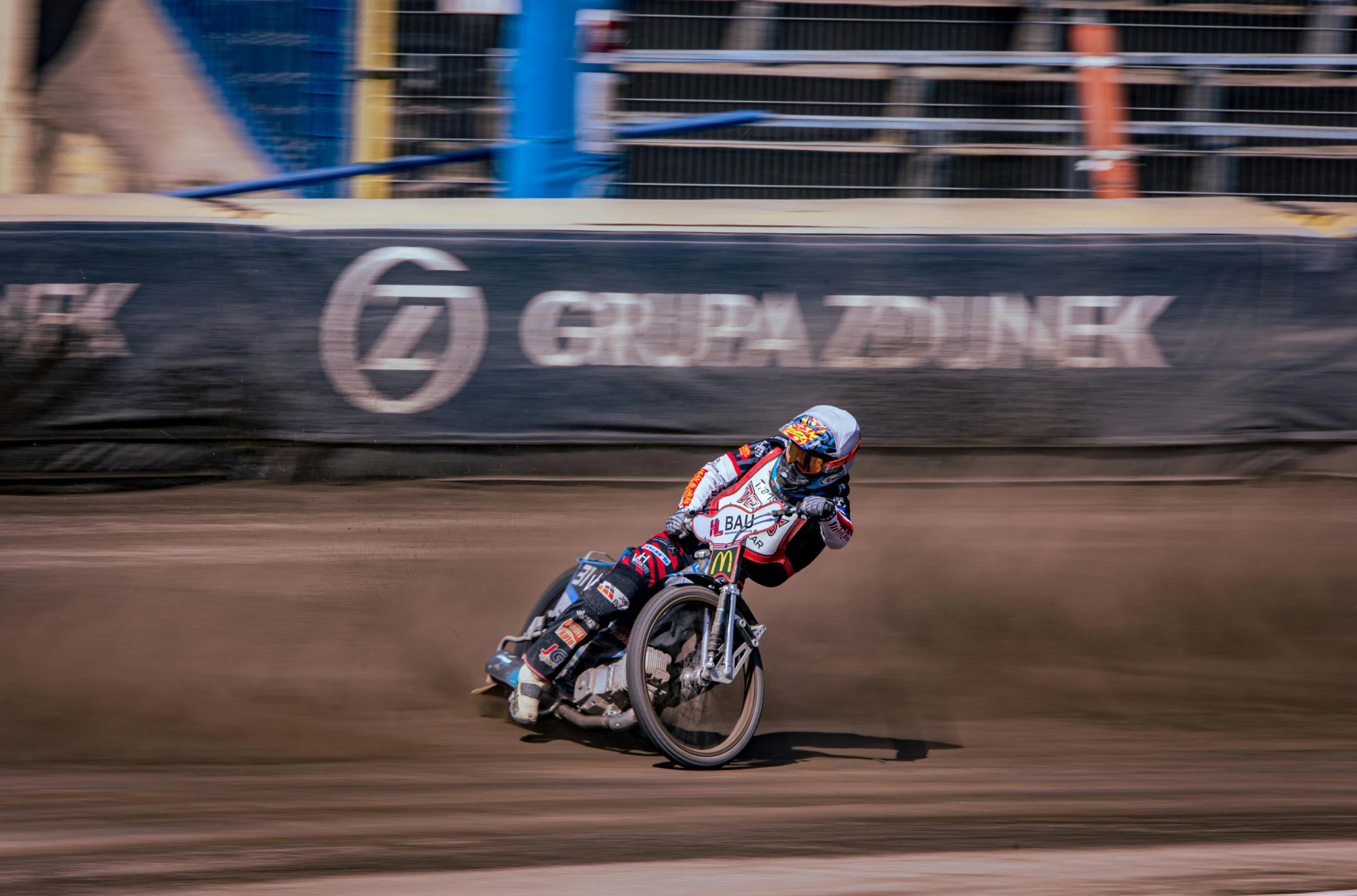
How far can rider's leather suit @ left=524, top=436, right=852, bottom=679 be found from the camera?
566 centimetres

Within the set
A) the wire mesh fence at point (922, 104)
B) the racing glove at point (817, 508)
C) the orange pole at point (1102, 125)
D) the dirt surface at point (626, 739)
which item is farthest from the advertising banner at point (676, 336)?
the racing glove at point (817, 508)

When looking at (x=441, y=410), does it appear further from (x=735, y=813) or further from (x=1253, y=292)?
(x=1253, y=292)

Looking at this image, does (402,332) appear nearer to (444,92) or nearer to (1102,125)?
(444,92)

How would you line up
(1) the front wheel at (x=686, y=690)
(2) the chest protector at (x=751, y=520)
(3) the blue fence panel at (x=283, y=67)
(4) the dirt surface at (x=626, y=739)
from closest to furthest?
(4) the dirt surface at (x=626, y=739), (1) the front wheel at (x=686, y=690), (2) the chest protector at (x=751, y=520), (3) the blue fence panel at (x=283, y=67)

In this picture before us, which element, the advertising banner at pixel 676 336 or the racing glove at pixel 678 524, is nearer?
the racing glove at pixel 678 524

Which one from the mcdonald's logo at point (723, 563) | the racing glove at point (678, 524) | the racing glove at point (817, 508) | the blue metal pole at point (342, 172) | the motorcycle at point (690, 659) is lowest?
the motorcycle at point (690, 659)

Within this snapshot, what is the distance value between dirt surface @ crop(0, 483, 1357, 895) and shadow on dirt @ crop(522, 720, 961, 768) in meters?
0.02

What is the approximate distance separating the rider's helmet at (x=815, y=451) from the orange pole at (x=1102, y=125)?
559cm

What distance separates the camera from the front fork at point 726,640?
5523 millimetres

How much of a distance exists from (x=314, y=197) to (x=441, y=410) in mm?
4218

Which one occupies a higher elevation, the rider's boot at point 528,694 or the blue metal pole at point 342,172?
the blue metal pole at point 342,172

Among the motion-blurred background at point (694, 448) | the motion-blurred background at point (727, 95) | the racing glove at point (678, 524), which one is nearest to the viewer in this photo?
the motion-blurred background at point (694, 448)

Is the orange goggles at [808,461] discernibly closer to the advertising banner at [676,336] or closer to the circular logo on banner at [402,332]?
the advertising banner at [676,336]

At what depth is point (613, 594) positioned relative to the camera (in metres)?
5.67
